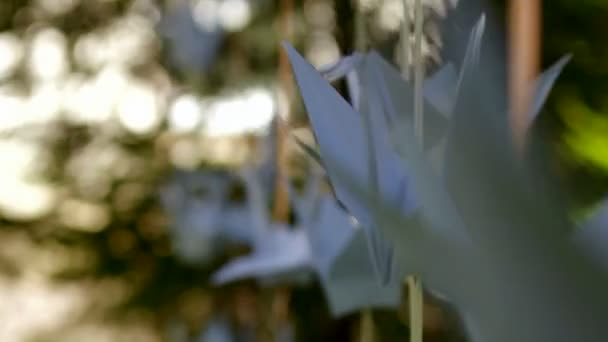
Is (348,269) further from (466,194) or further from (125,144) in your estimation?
(125,144)

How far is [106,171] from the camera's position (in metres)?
0.83

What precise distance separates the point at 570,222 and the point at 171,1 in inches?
29.6

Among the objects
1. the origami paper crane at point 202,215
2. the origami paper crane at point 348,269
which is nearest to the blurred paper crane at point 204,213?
the origami paper crane at point 202,215

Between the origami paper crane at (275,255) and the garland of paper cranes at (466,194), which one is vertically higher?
the garland of paper cranes at (466,194)

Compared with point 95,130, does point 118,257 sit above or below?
below

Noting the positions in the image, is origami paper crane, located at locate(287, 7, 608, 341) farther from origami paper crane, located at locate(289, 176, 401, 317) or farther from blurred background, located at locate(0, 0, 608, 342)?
blurred background, located at locate(0, 0, 608, 342)

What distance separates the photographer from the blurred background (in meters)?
0.77

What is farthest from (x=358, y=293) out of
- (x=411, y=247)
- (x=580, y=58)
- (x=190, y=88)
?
(x=190, y=88)

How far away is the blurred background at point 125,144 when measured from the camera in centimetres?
77

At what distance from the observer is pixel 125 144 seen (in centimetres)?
83

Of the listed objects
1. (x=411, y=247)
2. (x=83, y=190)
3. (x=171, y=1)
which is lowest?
(x=83, y=190)

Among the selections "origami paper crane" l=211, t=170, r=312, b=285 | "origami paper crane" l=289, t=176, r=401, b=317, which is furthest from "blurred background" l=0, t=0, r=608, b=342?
"origami paper crane" l=289, t=176, r=401, b=317

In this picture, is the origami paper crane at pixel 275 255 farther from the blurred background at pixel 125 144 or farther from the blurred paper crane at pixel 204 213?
the blurred background at pixel 125 144

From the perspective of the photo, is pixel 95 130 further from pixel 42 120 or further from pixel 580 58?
pixel 580 58
